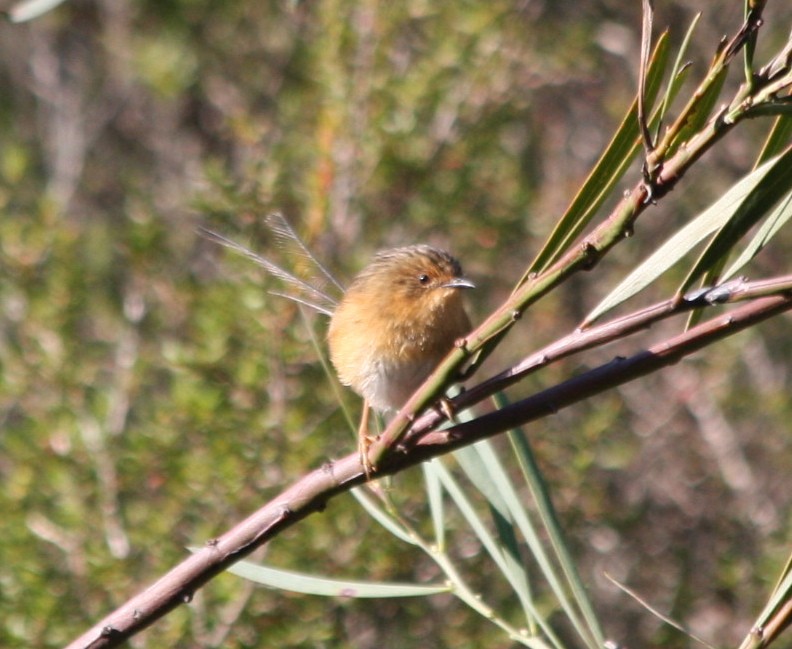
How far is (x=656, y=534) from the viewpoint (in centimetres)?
595

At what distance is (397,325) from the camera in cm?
294

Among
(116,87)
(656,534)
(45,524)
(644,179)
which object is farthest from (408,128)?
(644,179)

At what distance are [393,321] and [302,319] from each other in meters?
0.67

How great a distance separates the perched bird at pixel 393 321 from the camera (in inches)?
112

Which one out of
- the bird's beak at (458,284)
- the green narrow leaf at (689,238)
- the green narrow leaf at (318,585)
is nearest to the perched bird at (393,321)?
the bird's beak at (458,284)

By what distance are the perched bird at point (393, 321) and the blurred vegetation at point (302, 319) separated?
1.06 m

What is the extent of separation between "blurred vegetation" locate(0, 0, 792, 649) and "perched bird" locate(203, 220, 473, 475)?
106 centimetres

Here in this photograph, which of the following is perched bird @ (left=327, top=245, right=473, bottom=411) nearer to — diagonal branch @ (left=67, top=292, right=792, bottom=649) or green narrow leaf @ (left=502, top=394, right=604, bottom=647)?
green narrow leaf @ (left=502, top=394, right=604, bottom=647)

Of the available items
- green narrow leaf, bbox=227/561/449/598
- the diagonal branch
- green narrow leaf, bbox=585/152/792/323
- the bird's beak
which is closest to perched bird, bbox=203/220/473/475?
the bird's beak

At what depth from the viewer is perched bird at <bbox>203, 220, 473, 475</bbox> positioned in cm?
284

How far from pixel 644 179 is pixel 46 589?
340cm

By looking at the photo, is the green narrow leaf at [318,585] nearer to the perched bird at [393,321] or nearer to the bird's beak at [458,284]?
the perched bird at [393,321]

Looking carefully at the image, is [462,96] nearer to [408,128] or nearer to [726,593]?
[408,128]

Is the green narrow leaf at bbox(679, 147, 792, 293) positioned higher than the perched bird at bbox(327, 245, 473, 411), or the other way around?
the perched bird at bbox(327, 245, 473, 411)
